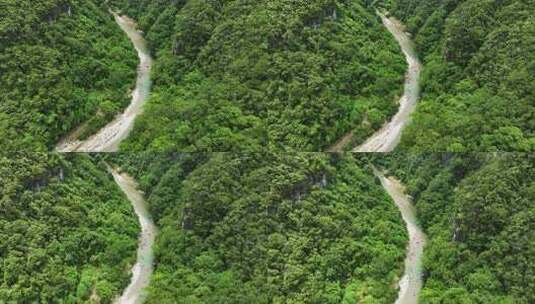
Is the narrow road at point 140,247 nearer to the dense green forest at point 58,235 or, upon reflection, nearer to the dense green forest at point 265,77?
the dense green forest at point 58,235

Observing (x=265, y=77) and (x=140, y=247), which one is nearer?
(x=265, y=77)

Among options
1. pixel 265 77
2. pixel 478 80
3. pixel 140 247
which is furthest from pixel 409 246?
pixel 140 247

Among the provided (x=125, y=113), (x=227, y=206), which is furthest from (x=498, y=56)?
(x=125, y=113)

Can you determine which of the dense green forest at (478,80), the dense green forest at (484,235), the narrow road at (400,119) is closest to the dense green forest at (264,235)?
the dense green forest at (484,235)

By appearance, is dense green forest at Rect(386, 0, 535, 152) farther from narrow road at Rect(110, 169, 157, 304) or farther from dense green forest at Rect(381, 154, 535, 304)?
narrow road at Rect(110, 169, 157, 304)

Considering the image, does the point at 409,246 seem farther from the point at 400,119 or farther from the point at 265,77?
the point at 265,77

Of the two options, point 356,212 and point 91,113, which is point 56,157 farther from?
point 356,212
